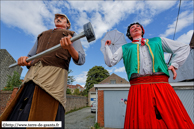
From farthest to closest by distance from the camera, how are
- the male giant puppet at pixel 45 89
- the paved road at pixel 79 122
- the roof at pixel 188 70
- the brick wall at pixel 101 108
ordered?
the roof at pixel 188 70 → the paved road at pixel 79 122 → the brick wall at pixel 101 108 → the male giant puppet at pixel 45 89

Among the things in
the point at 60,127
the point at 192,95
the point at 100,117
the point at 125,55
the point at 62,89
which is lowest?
the point at 100,117

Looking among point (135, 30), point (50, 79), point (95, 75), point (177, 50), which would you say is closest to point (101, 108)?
point (135, 30)

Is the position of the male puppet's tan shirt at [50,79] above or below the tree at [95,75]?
below

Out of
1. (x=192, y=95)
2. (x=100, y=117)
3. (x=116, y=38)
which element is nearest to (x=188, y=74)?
(x=192, y=95)

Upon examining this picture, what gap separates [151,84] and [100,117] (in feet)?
28.1

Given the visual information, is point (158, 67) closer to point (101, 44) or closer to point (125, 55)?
point (125, 55)

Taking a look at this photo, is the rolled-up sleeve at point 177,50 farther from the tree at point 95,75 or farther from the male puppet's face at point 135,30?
the tree at point 95,75

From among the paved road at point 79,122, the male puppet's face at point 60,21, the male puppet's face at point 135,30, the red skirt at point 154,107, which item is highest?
the male puppet's face at point 60,21

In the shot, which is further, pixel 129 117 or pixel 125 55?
pixel 125 55

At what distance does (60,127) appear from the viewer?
3.78 feet

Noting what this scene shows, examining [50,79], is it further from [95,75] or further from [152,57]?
[95,75]

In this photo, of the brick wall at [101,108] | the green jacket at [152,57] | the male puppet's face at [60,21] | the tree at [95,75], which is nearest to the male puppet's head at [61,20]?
the male puppet's face at [60,21]

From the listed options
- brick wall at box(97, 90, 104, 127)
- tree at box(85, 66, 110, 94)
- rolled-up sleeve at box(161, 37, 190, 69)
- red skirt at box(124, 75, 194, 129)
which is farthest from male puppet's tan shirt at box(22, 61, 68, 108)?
tree at box(85, 66, 110, 94)

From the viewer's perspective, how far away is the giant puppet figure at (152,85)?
3.87ft
